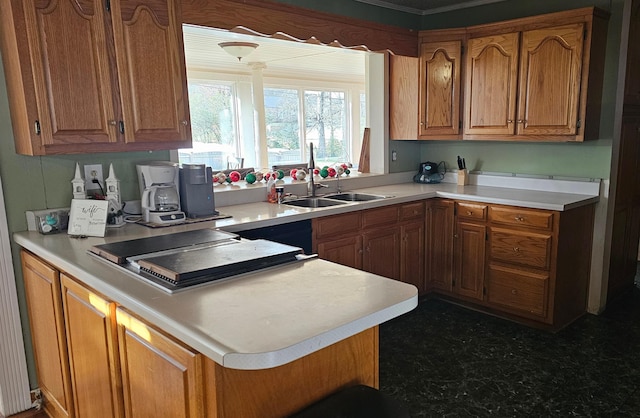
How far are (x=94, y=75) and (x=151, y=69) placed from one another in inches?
10.7

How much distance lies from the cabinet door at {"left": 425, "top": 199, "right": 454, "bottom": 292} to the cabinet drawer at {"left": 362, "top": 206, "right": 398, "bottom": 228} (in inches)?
16.2

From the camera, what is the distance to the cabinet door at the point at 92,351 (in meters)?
1.69

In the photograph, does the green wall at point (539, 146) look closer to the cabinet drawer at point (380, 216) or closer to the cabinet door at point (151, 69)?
the cabinet drawer at point (380, 216)

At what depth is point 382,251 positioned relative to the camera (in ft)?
11.4

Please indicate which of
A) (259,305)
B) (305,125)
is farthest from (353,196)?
(305,125)

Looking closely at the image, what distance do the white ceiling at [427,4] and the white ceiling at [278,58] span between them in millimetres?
1739

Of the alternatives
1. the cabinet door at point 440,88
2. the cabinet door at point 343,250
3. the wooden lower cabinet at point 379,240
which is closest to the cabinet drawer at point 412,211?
the wooden lower cabinet at point 379,240

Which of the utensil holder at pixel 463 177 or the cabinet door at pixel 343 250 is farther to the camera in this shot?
the utensil holder at pixel 463 177

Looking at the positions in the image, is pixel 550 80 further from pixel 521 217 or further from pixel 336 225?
pixel 336 225

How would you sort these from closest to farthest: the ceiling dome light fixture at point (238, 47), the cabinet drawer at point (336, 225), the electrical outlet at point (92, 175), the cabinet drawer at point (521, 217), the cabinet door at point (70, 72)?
the cabinet door at point (70, 72) < the electrical outlet at point (92, 175) < the cabinet drawer at point (336, 225) < the cabinet drawer at point (521, 217) < the ceiling dome light fixture at point (238, 47)

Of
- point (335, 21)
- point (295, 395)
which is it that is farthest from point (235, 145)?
point (295, 395)

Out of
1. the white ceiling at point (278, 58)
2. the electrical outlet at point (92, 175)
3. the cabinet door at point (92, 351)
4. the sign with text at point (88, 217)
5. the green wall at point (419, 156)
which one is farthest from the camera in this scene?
the white ceiling at point (278, 58)

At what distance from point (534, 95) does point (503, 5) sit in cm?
90

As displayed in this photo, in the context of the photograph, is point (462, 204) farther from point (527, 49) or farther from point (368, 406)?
point (368, 406)
